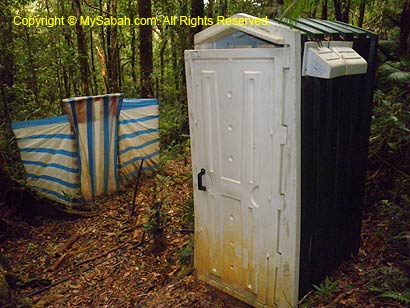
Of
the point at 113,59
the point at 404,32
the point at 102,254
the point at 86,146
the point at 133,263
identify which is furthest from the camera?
the point at 113,59

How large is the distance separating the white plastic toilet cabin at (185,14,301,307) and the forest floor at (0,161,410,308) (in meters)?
0.45

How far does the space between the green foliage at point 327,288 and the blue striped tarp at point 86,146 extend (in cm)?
436

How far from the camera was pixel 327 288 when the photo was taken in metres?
3.07

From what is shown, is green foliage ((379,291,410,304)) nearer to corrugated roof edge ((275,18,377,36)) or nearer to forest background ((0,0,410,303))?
forest background ((0,0,410,303))

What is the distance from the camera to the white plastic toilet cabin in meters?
2.58

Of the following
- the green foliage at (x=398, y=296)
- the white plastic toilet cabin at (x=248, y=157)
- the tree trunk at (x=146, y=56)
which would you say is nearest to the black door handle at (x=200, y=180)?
the white plastic toilet cabin at (x=248, y=157)

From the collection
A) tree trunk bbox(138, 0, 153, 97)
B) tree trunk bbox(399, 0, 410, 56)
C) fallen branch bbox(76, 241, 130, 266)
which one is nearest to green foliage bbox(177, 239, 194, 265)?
fallen branch bbox(76, 241, 130, 266)

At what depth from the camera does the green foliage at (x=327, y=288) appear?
3.05 meters

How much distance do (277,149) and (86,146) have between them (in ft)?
14.1

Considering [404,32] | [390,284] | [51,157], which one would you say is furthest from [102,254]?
[404,32]

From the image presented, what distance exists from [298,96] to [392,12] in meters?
4.09

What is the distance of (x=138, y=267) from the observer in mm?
4465

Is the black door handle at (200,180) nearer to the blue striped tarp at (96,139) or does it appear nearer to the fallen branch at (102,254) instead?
the fallen branch at (102,254)

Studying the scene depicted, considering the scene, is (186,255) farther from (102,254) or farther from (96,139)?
(96,139)
